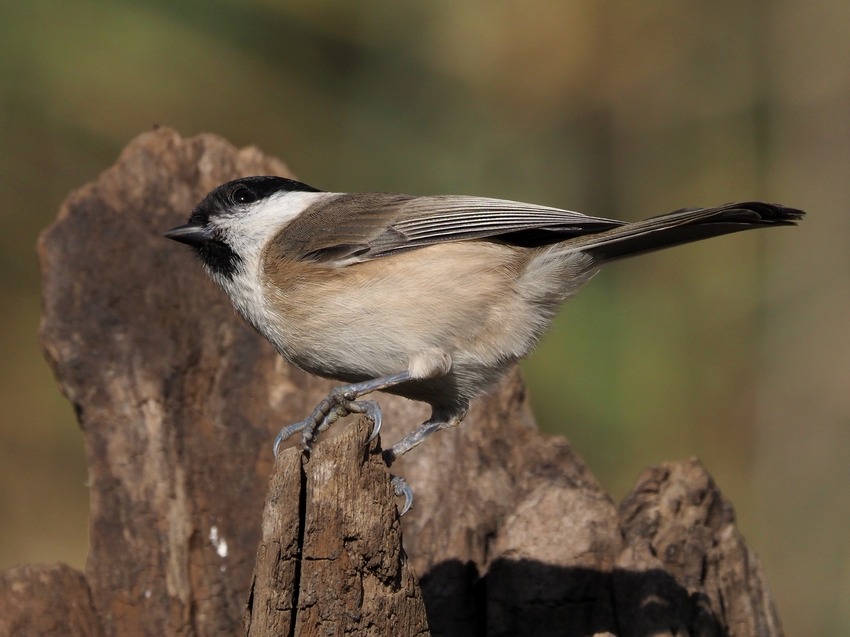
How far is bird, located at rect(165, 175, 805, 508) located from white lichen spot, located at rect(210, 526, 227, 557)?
85 centimetres

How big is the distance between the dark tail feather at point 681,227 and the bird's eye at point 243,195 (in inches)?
42.9

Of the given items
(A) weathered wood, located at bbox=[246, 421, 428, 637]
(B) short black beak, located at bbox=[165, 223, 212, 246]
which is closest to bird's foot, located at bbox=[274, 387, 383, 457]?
(A) weathered wood, located at bbox=[246, 421, 428, 637]

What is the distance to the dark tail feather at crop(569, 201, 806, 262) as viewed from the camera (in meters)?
3.01

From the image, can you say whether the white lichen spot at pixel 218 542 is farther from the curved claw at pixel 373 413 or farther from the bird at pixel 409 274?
the curved claw at pixel 373 413

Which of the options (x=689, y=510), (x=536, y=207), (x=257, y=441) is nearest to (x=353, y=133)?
(x=257, y=441)

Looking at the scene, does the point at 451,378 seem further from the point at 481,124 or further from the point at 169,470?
the point at 481,124

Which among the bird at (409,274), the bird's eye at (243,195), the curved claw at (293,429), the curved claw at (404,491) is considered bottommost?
the curved claw at (404,491)

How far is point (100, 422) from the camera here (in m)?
3.88

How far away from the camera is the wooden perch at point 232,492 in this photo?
3.49 metres

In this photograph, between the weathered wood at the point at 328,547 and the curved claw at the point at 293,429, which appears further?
the curved claw at the point at 293,429

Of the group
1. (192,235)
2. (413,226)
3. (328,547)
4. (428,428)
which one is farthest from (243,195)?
(328,547)

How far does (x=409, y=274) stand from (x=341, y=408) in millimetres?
462

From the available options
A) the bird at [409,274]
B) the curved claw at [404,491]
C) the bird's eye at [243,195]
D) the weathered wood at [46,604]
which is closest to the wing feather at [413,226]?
the bird at [409,274]

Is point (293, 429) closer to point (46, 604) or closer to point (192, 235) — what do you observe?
point (192, 235)
